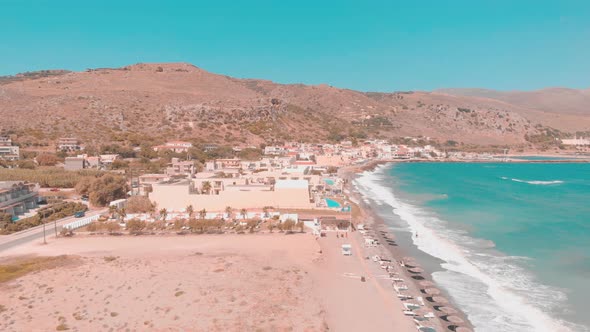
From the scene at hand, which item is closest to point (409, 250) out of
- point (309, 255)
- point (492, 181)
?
point (309, 255)

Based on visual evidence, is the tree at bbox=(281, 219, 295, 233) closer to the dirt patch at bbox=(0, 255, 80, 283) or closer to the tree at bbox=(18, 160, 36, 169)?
the dirt patch at bbox=(0, 255, 80, 283)

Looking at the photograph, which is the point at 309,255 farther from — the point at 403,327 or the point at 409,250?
the point at 403,327

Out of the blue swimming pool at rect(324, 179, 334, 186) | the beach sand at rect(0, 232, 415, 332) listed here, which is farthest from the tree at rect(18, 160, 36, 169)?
the blue swimming pool at rect(324, 179, 334, 186)

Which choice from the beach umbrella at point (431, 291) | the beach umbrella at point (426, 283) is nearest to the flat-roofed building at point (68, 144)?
the beach umbrella at point (426, 283)

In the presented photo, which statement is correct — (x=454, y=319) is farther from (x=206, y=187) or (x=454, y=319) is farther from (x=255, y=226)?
(x=206, y=187)

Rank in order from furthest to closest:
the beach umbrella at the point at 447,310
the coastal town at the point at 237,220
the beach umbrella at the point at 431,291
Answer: the beach umbrella at the point at 431,291, the coastal town at the point at 237,220, the beach umbrella at the point at 447,310

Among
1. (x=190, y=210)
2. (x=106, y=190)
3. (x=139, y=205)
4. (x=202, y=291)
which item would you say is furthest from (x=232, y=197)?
(x=202, y=291)

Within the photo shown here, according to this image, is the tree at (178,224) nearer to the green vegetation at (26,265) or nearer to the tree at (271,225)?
the tree at (271,225)
